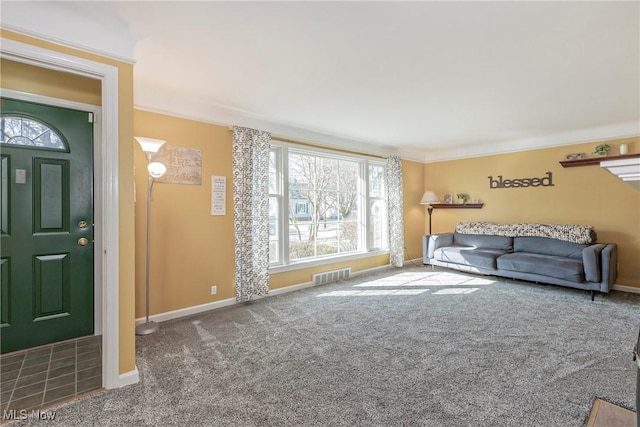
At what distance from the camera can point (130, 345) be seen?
2121 millimetres

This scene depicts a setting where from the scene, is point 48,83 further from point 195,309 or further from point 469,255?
point 469,255

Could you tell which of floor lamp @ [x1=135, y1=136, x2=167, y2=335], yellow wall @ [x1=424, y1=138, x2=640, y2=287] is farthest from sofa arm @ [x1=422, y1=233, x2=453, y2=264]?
floor lamp @ [x1=135, y1=136, x2=167, y2=335]

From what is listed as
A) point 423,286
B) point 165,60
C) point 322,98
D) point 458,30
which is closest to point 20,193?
point 165,60

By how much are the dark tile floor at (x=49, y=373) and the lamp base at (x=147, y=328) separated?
1.05 ft

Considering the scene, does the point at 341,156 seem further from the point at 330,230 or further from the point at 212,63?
the point at 212,63

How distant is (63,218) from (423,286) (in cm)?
453

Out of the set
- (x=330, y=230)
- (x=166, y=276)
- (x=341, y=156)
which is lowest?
(x=166, y=276)

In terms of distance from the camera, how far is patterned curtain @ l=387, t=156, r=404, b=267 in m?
5.86

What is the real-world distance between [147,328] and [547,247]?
18.7 ft

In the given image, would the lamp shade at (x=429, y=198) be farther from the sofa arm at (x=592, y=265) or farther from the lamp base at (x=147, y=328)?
the lamp base at (x=147, y=328)

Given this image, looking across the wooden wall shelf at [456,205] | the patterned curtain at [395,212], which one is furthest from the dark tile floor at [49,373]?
the wooden wall shelf at [456,205]

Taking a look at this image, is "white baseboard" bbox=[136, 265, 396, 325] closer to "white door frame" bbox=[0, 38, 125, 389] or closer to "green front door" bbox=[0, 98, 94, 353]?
"green front door" bbox=[0, 98, 94, 353]

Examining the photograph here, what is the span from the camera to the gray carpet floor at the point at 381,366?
179 centimetres

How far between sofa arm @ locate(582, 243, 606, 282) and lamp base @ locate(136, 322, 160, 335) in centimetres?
522
